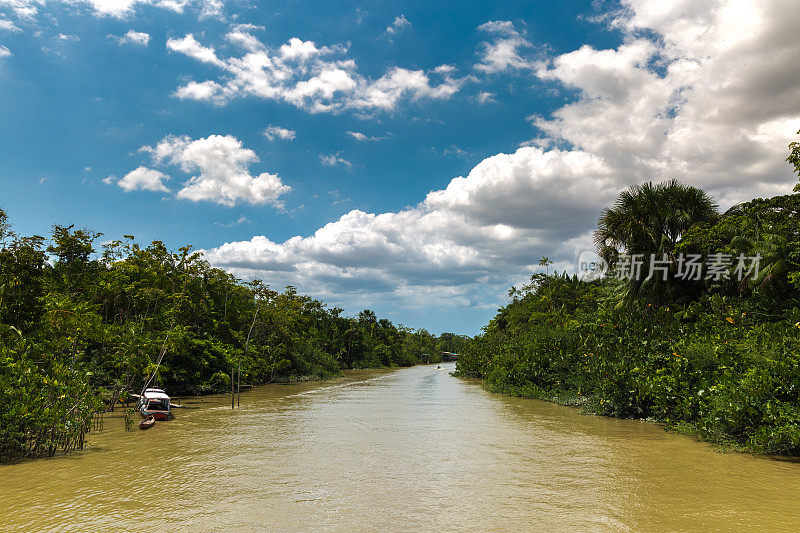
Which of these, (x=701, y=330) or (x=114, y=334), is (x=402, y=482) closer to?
(x=701, y=330)

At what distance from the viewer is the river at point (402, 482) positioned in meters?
8.23

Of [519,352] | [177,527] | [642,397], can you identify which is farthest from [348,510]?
[519,352]

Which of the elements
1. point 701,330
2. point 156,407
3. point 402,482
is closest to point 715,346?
point 701,330

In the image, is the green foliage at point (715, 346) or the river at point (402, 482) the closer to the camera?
the river at point (402, 482)

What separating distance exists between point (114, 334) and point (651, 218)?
2453 cm

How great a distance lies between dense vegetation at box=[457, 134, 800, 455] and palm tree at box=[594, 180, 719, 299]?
42 mm

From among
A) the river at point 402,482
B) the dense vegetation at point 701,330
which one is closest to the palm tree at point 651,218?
the dense vegetation at point 701,330

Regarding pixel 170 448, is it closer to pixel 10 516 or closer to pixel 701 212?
pixel 10 516

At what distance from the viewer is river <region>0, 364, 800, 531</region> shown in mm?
8227

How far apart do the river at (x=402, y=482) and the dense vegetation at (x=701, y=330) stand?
115cm

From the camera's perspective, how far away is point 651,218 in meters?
20.4

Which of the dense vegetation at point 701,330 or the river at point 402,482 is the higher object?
the dense vegetation at point 701,330

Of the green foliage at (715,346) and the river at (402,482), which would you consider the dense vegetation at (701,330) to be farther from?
the river at (402,482)

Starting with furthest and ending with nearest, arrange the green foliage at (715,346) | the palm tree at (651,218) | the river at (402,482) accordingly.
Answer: the palm tree at (651,218) < the green foliage at (715,346) < the river at (402,482)
